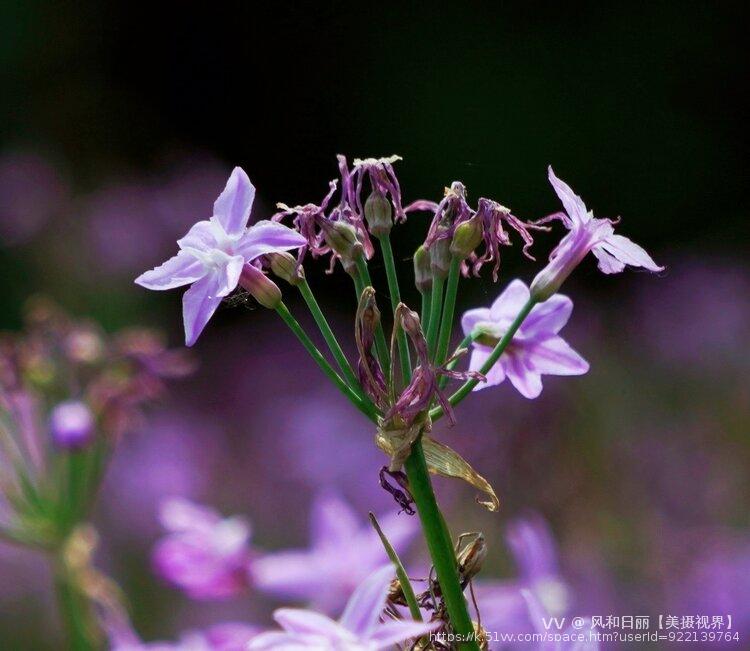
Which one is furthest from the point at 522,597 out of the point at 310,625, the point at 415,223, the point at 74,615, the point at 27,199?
the point at 415,223

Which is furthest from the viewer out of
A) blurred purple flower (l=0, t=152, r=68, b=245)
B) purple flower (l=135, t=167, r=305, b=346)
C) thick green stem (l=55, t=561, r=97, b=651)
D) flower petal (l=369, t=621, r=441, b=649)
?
blurred purple flower (l=0, t=152, r=68, b=245)

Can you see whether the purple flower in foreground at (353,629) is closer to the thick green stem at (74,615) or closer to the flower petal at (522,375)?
the flower petal at (522,375)

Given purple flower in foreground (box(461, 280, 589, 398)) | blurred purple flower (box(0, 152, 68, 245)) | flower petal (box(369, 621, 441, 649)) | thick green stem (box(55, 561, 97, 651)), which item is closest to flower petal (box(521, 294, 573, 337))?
purple flower in foreground (box(461, 280, 589, 398))

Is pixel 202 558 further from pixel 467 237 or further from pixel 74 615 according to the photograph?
pixel 467 237

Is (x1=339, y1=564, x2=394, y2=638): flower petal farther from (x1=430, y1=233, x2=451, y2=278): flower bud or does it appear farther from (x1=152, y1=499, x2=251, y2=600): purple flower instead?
(x1=152, y1=499, x2=251, y2=600): purple flower

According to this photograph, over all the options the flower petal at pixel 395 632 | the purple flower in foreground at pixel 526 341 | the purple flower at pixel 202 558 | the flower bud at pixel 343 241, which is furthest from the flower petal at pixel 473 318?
the purple flower at pixel 202 558
